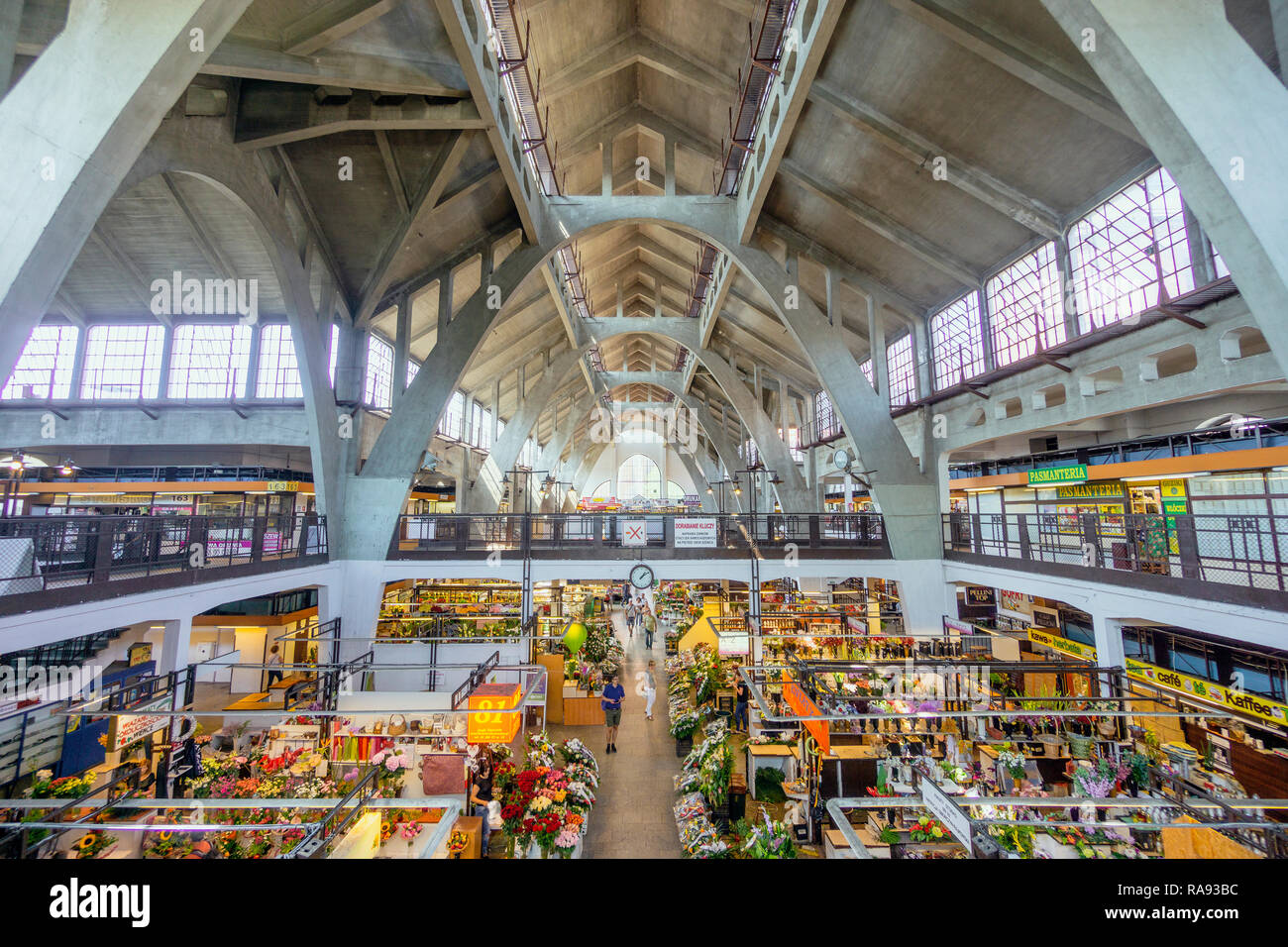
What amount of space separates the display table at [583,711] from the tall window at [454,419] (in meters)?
14.1


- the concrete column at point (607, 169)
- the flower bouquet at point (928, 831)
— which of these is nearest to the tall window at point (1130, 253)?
the flower bouquet at point (928, 831)

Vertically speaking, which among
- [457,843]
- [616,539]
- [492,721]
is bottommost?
[457,843]

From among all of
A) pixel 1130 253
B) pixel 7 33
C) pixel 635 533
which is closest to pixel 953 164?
pixel 1130 253

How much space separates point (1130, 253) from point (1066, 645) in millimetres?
8628

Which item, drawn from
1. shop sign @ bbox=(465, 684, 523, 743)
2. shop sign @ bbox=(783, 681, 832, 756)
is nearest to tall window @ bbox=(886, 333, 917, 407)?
shop sign @ bbox=(783, 681, 832, 756)

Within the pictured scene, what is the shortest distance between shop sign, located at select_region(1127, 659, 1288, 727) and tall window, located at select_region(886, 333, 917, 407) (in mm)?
8655

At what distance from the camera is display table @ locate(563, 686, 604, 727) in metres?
13.7

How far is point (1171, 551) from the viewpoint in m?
10.2

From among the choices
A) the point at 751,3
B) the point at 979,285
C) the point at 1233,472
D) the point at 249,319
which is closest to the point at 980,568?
the point at 1233,472

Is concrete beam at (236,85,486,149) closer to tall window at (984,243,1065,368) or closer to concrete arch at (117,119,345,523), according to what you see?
concrete arch at (117,119,345,523)

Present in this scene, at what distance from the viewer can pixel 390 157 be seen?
12.3m

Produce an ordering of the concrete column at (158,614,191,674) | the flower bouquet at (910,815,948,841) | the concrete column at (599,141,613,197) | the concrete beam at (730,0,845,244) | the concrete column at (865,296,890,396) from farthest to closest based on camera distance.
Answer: the concrete column at (599,141,613,197) → the concrete column at (865,296,890,396) → the concrete beam at (730,0,845,244) → the concrete column at (158,614,191,674) → the flower bouquet at (910,815,948,841)

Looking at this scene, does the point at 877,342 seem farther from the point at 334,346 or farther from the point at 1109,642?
the point at 334,346
